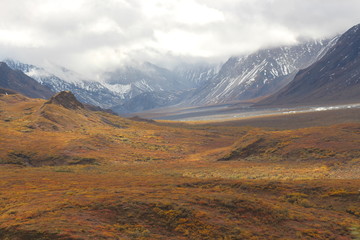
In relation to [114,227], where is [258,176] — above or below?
below

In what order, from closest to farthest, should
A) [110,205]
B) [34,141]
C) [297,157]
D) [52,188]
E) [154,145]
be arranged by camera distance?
A: [110,205], [52,188], [297,157], [34,141], [154,145]

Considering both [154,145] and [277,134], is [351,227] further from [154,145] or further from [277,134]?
[154,145]

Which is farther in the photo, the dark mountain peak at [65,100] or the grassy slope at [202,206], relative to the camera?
the dark mountain peak at [65,100]

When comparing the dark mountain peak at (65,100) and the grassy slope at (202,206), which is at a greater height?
the dark mountain peak at (65,100)

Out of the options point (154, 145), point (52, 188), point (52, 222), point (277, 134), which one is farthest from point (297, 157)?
point (154, 145)

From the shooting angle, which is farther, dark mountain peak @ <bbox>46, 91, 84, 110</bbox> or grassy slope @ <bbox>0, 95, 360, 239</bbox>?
dark mountain peak @ <bbox>46, 91, 84, 110</bbox>

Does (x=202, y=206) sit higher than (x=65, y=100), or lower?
lower

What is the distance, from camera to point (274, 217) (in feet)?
65.7

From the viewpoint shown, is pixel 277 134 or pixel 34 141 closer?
pixel 277 134

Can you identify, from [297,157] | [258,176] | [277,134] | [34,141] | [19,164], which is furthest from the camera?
[34,141]

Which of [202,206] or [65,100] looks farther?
[65,100]

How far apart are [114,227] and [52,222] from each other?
346 centimetres

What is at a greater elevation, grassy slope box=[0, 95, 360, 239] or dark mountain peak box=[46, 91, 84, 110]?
dark mountain peak box=[46, 91, 84, 110]

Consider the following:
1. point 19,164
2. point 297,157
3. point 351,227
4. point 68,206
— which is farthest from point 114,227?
point 19,164
